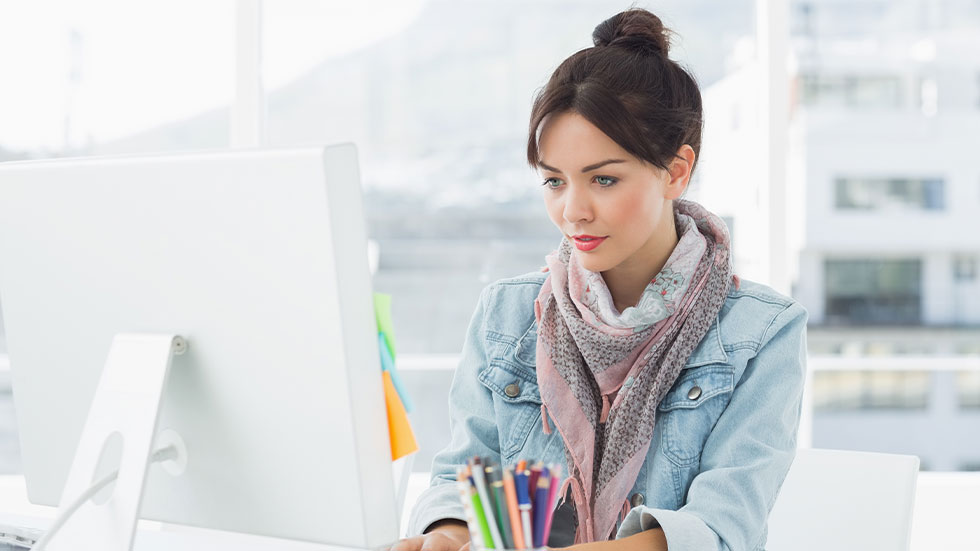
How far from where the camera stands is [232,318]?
74 centimetres

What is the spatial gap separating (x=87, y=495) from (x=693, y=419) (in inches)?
29.0

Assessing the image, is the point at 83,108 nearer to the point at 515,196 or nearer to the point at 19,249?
the point at 515,196

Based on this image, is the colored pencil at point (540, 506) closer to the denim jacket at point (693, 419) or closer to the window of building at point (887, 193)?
the denim jacket at point (693, 419)

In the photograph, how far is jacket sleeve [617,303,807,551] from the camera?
3.19ft

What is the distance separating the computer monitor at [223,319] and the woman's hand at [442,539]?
17 cm

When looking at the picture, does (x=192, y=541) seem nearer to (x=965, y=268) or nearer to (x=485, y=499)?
(x=485, y=499)

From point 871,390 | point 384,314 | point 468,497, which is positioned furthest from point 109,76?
point 871,390

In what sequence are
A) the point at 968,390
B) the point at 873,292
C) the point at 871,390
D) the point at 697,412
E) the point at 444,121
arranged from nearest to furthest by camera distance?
A: the point at 697,412 → the point at 444,121 → the point at 873,292 → the point at 871,390 → the point at 968,390

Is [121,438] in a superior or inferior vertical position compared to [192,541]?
superior

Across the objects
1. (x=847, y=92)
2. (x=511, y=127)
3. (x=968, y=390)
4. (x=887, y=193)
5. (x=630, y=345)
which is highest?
(x=847, y=92)

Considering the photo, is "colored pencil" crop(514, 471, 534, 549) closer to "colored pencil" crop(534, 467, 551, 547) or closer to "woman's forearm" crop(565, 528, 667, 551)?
"colored pencil" crop(534, 467, 551, 547)

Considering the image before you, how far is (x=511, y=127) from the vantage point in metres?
3.88

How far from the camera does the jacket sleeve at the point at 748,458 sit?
97 cm

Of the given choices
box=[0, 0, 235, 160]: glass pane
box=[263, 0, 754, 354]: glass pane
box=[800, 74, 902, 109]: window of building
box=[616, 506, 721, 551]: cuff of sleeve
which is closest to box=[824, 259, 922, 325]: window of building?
box=[800, 74, 902, 109]: window of building
